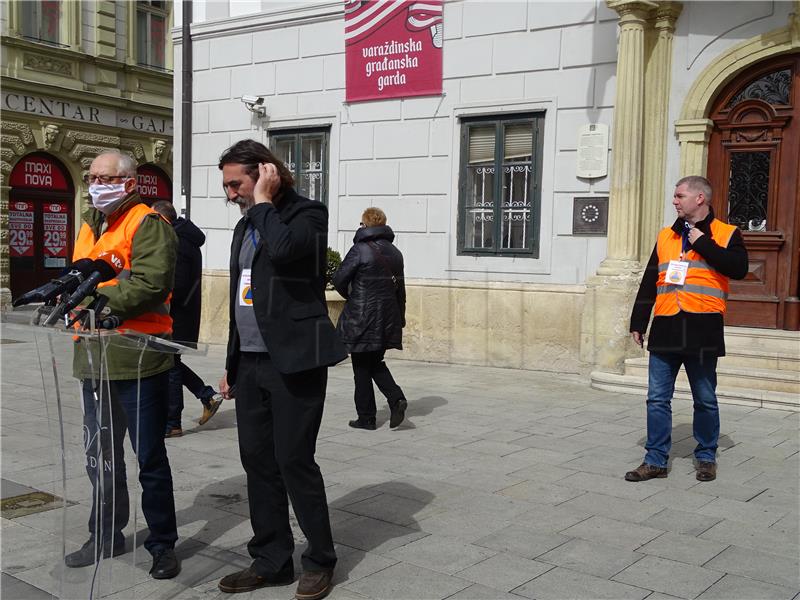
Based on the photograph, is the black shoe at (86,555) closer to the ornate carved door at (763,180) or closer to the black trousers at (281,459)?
the black trousers at (281,459)

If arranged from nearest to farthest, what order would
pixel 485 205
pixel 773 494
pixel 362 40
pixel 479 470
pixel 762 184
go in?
pixel 773 494 → pixel 479 470 → pixel 762 184 → pixel 485 205 → pixel 362 40

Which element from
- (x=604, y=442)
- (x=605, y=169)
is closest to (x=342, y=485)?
(x=604, y=442)

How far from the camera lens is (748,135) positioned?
376 inches

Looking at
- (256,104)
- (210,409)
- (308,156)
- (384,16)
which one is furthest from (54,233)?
(210,409)

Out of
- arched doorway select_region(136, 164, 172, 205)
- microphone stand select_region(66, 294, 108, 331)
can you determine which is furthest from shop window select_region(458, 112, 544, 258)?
arched doorway select_region(136, 164, 172, 205)

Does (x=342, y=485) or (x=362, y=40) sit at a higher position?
(x=362, y=40)

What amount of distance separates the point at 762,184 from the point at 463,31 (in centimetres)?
415

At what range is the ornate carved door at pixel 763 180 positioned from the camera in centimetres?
929

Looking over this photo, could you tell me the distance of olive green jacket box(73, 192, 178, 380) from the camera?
3.60 m

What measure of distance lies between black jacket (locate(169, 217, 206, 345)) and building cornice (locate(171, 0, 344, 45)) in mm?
6511

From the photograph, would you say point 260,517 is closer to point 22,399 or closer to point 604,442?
point 604,442

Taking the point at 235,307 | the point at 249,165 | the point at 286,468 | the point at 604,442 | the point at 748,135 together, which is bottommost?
the point at 604,442

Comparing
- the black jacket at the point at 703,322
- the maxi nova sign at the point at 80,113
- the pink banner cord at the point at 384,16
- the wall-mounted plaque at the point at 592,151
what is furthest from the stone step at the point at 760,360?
the maxi nova sign at the point at 80,113

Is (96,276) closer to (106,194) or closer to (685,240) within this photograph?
(106,194)
